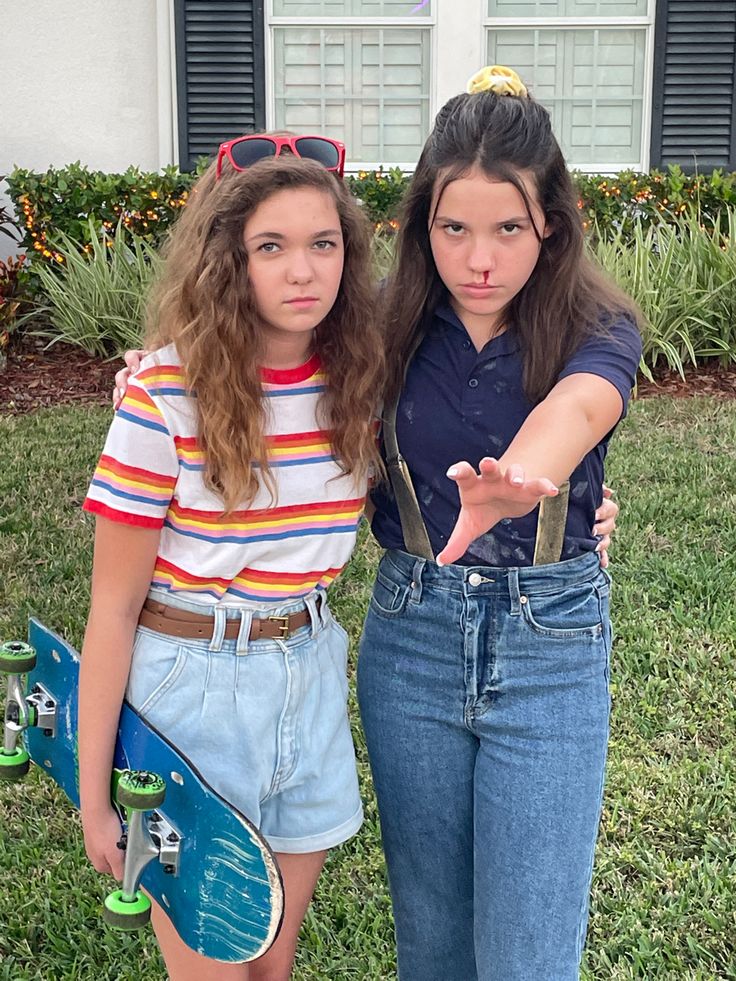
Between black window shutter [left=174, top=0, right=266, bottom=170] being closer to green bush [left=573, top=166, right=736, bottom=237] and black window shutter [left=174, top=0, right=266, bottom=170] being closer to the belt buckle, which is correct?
green bush [left=573, top=166, right=736, bottom=237]

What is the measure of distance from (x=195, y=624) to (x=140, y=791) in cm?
28

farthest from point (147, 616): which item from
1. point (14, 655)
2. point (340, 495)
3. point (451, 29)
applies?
point (451, 29)

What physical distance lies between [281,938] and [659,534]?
10.6ft

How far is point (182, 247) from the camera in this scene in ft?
6.19

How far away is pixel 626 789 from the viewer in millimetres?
3344

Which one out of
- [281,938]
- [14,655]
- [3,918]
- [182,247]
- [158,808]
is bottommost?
[3,918]

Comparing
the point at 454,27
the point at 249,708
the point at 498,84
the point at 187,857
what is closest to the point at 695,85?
the point at 454,27

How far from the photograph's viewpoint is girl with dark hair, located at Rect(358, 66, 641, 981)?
5.96ft

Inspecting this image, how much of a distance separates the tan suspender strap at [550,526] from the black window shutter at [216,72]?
632 cm

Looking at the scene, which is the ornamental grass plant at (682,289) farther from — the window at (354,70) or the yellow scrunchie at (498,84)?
the yellow scrunchie at (498,84)

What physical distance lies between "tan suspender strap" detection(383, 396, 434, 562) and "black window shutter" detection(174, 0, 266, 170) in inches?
242

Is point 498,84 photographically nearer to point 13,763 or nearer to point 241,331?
point 241,331

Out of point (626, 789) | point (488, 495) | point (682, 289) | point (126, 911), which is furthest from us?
point (682, 289)

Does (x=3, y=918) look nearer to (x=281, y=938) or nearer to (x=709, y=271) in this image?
(x=281, y=938)
